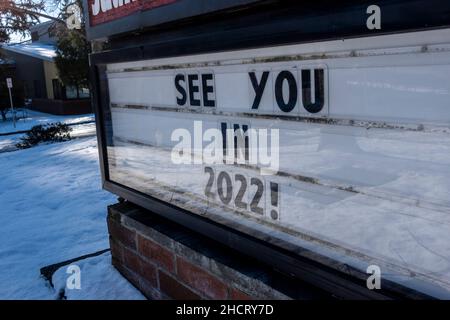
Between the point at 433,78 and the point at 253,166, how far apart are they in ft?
2.99

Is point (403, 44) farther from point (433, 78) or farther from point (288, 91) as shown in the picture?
point (288, 91)

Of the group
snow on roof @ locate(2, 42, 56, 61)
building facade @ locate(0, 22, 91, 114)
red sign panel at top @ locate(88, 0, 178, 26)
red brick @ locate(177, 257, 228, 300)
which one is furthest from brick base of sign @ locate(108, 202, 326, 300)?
snow on roof @ locate(2, 42, 56, 61)

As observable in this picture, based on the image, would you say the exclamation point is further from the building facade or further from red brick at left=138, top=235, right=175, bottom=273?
the building facade

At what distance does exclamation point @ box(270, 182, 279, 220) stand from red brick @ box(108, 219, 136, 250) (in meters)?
1.32

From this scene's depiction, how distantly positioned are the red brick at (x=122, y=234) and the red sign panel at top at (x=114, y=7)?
1381mm

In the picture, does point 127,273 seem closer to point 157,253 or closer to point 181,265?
point 157,253

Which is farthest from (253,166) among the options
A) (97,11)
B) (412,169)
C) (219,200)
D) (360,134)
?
(97,11)

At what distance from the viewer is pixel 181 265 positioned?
8.23 ft

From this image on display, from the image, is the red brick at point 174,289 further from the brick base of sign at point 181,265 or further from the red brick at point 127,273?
the red brick at point 127,273

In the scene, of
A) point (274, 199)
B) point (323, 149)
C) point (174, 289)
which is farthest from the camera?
point (174, 289)

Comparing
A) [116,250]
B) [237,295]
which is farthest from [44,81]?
[237,295]

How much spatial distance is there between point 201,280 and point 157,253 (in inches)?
19.1

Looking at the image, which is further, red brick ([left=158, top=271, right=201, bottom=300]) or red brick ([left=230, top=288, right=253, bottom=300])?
red brick ([left=158, top=271, right=201, bottom=300])

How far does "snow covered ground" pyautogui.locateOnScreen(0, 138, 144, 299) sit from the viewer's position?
10.6 ft
